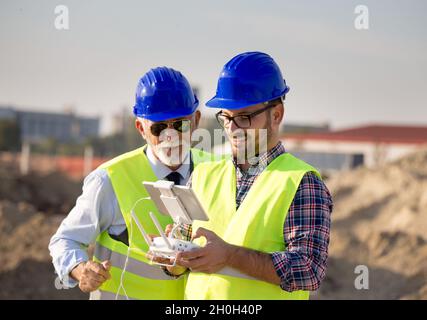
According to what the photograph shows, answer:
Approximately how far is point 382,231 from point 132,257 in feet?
40.8

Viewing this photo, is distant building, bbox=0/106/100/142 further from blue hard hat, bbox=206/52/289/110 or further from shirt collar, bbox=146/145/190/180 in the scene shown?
blue hard hat, bbox=206/52/289/110

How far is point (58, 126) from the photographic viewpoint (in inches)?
2234

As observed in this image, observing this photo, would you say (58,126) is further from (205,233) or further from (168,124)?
(205,233)

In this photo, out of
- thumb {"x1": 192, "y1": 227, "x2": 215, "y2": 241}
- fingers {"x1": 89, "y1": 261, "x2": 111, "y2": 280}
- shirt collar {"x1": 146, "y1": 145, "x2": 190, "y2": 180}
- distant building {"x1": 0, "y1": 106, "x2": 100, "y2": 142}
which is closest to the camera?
thumb {"x1": 192, "y1": 227, "x2": 215, "y2": 241}

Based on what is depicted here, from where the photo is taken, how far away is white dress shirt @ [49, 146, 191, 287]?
4332mm

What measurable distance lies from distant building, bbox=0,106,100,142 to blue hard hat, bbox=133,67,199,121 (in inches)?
1915

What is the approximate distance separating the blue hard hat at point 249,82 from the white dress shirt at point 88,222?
3.51ft

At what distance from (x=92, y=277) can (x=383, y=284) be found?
10229mm

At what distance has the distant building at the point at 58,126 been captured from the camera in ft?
179

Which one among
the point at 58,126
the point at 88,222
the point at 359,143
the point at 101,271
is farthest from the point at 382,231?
the point at 58,126

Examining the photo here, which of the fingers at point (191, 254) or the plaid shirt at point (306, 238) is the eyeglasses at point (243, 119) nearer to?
the plaid shirt at point (306, 238)

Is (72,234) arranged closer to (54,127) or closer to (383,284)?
(383,284)

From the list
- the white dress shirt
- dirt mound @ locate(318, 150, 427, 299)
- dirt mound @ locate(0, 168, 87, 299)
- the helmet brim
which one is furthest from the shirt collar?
dirt mound @ locate(318, 150, 427, 299)

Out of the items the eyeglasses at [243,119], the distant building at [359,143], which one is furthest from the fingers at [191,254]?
the distant building at [359,143]
